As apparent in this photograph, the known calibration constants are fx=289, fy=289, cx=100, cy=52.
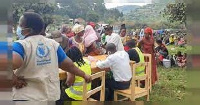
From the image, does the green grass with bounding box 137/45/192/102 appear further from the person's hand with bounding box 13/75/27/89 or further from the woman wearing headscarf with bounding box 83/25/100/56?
the person's hand with bounding box 13/75/27/89

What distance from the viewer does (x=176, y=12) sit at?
132 cm

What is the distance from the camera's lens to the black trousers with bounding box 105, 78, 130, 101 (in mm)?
1464

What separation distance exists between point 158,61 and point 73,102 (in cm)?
47

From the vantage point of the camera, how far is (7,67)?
1.29 meters

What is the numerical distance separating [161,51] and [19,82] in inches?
28.2

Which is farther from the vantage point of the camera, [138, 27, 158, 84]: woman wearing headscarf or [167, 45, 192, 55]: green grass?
[138, 27, 158, 84]: woman wearing headscarf

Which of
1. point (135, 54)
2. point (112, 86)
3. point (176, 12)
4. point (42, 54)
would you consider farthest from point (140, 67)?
point (42, 54)

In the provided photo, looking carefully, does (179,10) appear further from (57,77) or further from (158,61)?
(57,77)

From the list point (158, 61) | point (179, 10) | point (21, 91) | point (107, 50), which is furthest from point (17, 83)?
point (179, 10)

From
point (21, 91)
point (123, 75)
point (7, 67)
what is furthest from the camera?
point (123, 75)

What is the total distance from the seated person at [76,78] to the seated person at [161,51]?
14.0 inches

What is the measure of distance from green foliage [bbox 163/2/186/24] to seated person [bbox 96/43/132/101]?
11.5 inches

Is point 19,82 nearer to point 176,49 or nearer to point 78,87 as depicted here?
point 78,87

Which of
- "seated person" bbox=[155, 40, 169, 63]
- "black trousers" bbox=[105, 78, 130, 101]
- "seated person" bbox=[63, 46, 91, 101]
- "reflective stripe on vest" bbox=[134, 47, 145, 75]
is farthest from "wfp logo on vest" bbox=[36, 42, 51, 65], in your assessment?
"seated person" bbox=[155, 40, 169, 63]
